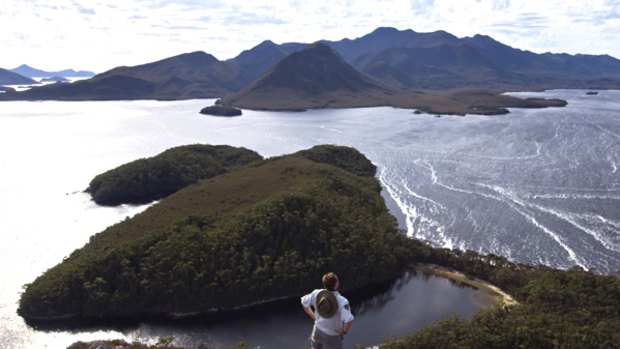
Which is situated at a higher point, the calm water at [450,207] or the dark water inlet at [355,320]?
the calm water at [450,207]

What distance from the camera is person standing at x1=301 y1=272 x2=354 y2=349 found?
58.9ft

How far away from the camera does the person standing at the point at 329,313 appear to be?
1794 centimetres

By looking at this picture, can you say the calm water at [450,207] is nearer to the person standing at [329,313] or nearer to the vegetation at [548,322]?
the vegetation at [548,322]

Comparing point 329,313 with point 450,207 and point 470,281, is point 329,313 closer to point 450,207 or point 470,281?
point 470,281

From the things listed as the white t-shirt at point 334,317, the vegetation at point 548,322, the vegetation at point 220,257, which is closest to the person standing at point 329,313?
the white t-shirt at point 334,317

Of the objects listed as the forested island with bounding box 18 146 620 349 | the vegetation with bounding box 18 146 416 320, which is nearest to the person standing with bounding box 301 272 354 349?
the forested island with bounding box 18 146 620 349

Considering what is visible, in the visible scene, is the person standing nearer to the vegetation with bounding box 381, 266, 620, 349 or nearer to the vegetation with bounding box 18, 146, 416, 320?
the vegetation with bounding box 381, 266, 620, 349

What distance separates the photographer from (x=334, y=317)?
18156mm

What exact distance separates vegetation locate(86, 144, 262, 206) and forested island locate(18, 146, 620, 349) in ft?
138

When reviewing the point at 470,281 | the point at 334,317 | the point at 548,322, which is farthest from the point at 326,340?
the point at 470,281

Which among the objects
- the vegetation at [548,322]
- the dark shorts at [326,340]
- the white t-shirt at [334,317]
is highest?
the white t-shirt at [334,317]

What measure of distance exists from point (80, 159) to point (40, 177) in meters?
30.9

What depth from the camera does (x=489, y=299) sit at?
7369 centimetres

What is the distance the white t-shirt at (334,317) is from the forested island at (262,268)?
38.3 meters
